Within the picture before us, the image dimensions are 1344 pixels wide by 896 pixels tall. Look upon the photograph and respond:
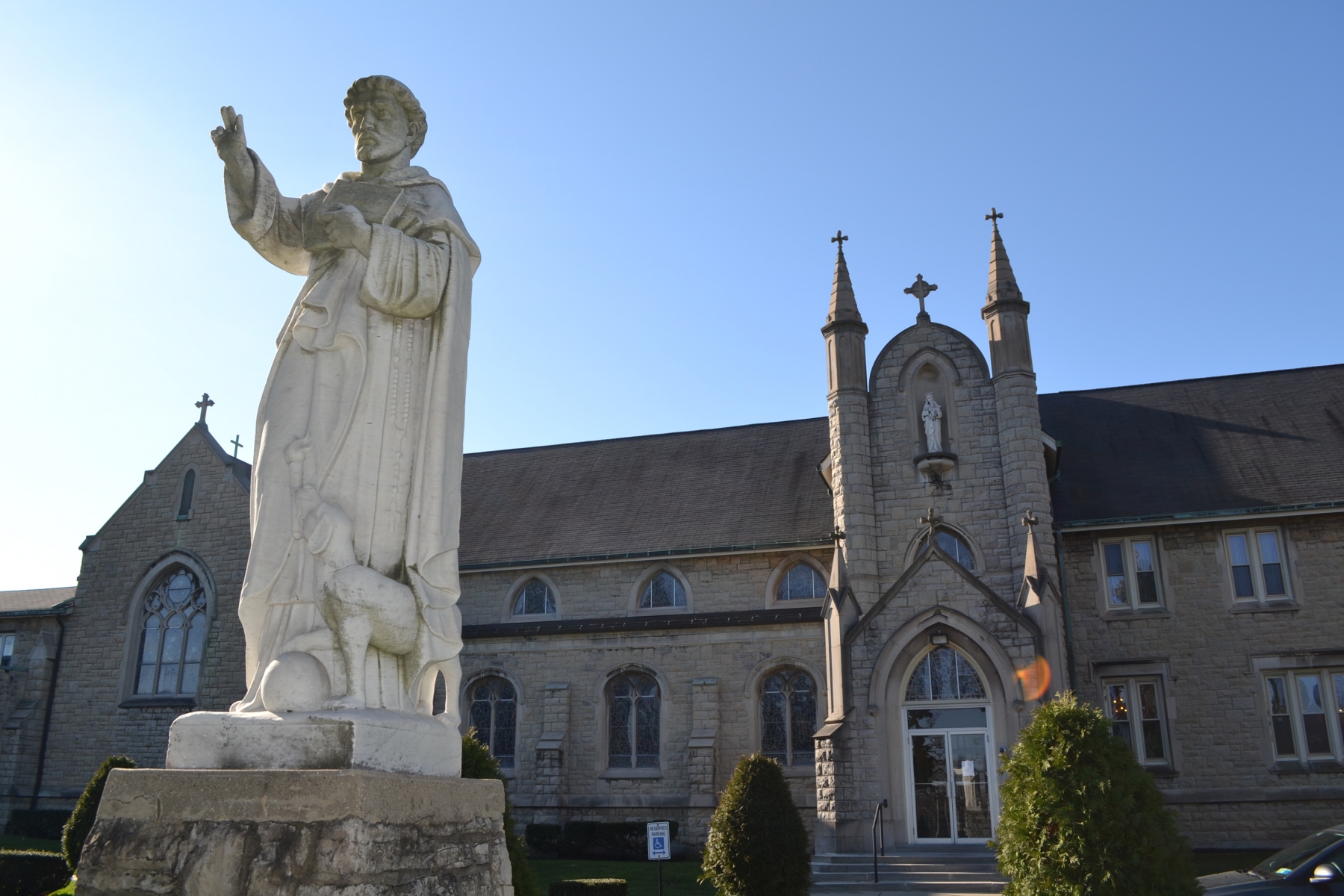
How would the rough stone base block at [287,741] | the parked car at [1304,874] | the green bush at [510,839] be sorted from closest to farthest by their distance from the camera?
the rough stone base block at [287,741] → the parked car at [1304,874] → the green bush at [510,839]

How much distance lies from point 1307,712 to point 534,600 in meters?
17.5

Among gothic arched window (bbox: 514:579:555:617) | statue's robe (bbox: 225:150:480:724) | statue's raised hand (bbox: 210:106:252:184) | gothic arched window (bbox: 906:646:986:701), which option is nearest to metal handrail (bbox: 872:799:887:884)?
gothic arched window (bbox: 906:646:986:701)

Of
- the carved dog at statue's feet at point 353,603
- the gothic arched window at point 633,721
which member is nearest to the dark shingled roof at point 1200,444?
the gothic arched window at point 633,721

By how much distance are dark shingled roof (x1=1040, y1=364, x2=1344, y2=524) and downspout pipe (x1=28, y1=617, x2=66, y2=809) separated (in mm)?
25194

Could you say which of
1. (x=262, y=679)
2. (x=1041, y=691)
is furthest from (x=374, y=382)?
(x=1041, y=691)

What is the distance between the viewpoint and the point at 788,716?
23.9 m

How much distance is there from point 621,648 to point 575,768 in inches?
116

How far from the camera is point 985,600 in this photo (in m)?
20.1

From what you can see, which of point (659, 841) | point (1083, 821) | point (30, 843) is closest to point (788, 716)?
point (659, 841)

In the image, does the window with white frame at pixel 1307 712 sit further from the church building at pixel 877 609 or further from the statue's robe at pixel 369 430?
the statue's robe at pixel 369 430

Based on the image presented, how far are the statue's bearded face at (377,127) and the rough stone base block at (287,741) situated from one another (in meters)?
2.70

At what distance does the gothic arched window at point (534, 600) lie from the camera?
2706 cm

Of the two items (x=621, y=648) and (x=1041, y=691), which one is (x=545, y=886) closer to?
(x=621, y=648)

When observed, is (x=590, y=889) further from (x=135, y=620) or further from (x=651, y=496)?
(x=135, y=620)
